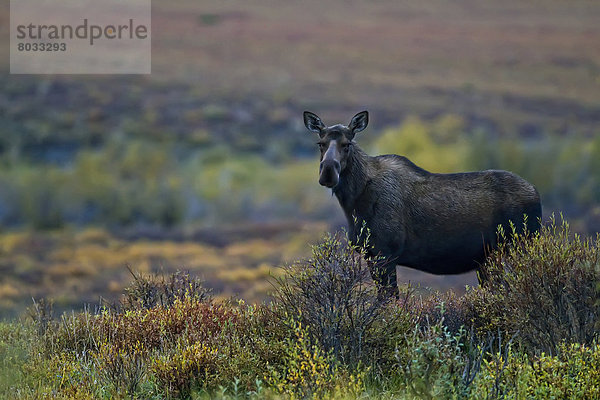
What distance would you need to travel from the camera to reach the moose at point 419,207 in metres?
10.8

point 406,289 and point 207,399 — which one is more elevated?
point 406,289

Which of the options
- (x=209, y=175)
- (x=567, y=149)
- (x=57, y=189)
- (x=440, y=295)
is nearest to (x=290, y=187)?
(x=209, y=175)

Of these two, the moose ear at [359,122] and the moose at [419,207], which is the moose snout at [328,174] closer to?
the moose at [419,207]

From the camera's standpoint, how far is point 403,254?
36.1 ft

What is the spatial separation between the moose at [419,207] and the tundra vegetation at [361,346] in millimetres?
1008

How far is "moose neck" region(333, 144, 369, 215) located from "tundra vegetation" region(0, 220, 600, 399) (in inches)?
59.9

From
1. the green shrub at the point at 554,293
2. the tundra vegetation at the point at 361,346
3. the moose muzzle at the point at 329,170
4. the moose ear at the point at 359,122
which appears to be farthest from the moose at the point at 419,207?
the green shrub at the point at 554,293

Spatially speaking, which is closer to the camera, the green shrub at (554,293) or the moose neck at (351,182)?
the green shrub at (554,293)

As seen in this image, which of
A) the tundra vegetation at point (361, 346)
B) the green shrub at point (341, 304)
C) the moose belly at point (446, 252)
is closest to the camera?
the tundra vegetation at point (361, 346)

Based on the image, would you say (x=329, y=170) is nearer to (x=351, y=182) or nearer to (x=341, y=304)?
(x=351, y=182)

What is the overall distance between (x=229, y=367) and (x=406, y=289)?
2425 mm

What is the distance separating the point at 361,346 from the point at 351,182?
8.81 ft

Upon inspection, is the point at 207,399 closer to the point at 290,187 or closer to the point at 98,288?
the point at 98,288

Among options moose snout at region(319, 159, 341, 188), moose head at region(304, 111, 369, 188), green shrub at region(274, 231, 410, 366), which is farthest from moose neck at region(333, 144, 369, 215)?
green shrub at region(274, 231, 410, 366)
